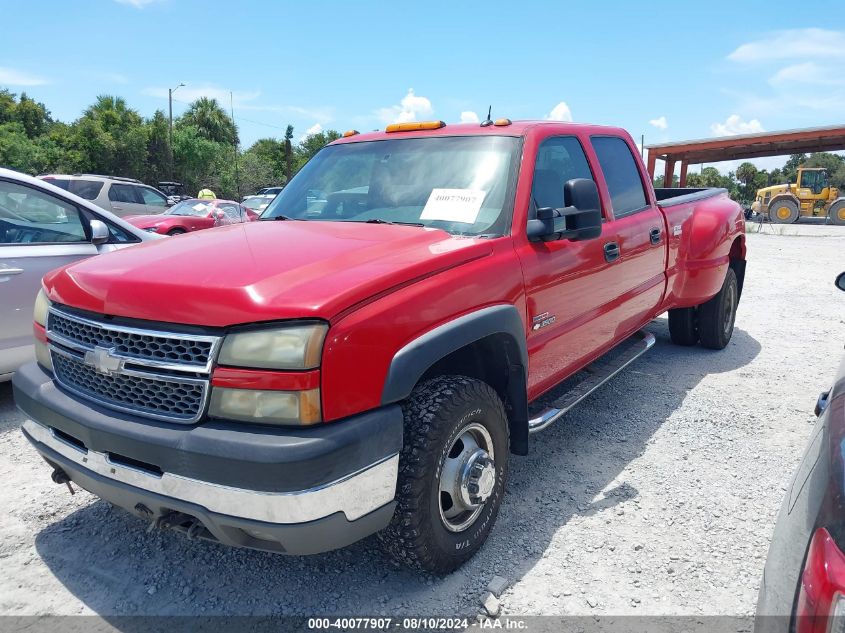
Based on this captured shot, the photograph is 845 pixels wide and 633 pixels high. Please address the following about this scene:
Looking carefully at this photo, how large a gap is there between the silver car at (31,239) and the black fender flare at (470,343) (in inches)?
131

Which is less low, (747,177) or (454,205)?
(747,177)

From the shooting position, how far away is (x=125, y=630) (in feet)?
7.61

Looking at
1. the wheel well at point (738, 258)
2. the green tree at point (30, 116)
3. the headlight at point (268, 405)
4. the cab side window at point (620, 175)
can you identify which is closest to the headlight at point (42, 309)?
the headlight at point (268, 405)

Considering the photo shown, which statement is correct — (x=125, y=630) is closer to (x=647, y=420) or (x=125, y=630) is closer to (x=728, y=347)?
(x=647, y=420)

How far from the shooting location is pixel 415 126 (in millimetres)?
3662

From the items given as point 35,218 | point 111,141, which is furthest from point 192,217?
point 111,141

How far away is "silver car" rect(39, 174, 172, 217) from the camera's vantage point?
14695 mm

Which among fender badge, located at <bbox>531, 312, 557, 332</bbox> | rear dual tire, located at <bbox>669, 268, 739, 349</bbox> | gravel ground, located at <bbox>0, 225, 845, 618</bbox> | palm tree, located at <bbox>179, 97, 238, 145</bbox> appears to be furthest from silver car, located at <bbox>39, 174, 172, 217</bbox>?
palm tree, located at <bbox>179, 97, 238, 145</bbox>

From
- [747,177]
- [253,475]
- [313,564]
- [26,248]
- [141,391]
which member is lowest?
[313,564]

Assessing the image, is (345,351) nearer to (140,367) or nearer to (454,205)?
(140,367)

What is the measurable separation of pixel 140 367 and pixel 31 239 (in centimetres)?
310

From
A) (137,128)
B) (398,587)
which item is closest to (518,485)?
(398,587)

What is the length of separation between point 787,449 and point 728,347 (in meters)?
2.56

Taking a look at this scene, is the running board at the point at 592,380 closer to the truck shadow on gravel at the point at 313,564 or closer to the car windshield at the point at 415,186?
the truck shadow on gravel at the point at 313,564
